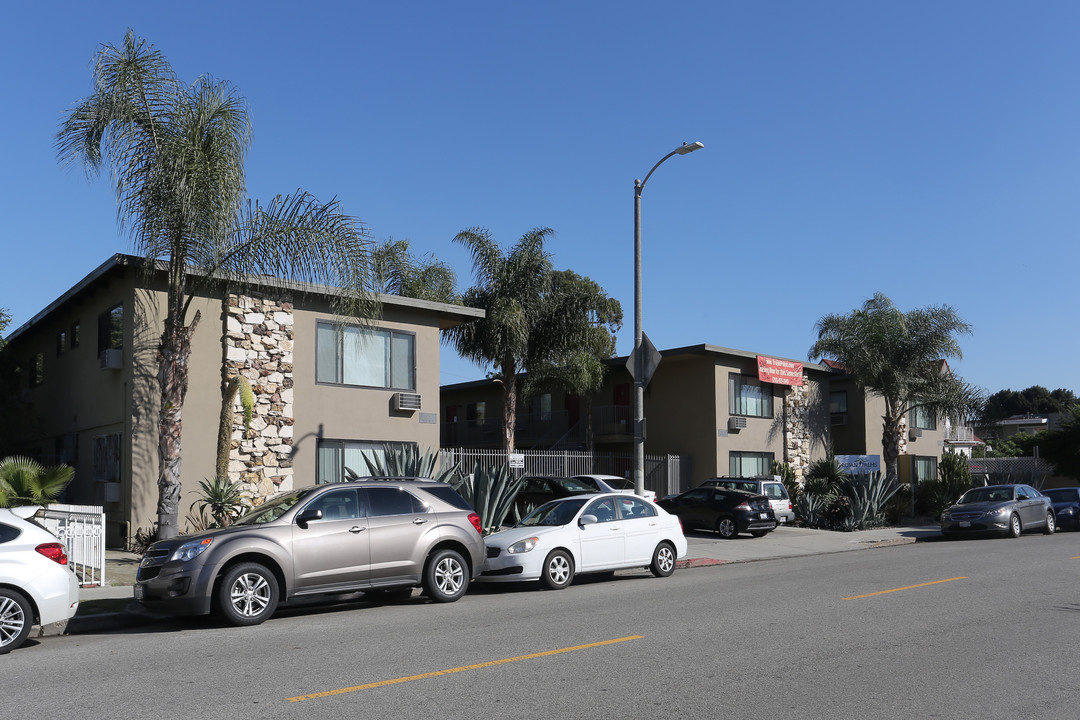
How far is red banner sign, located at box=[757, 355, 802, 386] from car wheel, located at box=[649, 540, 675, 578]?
1838 centimetres

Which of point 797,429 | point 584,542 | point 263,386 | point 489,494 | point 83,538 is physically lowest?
point 584,542

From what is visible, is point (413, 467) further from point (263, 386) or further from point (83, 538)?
point (83, 538)

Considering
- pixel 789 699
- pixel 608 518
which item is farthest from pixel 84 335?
pixel 789 699

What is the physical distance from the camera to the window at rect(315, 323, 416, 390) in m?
21.9

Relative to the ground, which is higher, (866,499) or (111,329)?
(111,329)

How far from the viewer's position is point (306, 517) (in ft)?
37.4

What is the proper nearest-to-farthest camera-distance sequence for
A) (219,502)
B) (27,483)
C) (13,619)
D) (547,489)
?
(13,619) < (219,502) < (27,483) < (547,489)

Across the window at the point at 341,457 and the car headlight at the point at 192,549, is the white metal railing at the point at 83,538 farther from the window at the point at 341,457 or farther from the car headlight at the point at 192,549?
the window at the point at 341,457

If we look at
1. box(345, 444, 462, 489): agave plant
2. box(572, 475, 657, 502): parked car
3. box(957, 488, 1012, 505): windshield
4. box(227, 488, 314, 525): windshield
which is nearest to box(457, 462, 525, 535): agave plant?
box(345, 444, 462, 489): agave plant

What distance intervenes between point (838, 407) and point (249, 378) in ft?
89.5

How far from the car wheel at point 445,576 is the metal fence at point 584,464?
10423 millimetres

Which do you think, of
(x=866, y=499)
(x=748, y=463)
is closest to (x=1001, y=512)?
(x=866, y=499)

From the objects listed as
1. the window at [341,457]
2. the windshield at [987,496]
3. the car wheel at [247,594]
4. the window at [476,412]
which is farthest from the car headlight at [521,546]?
the window at [476,412]

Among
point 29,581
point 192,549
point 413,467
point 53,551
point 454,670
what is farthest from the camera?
point 413,467
